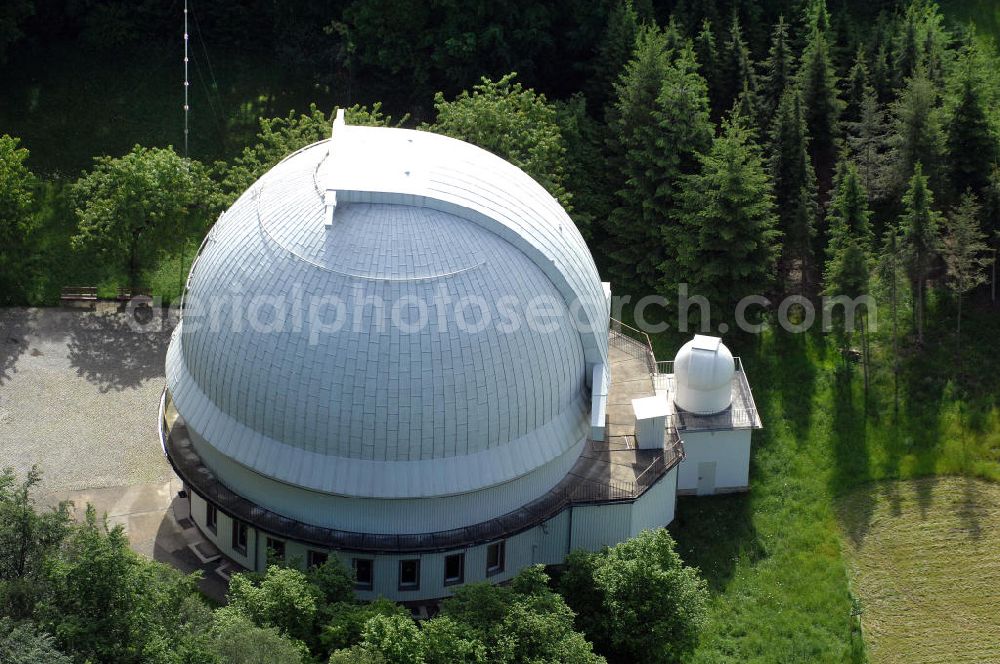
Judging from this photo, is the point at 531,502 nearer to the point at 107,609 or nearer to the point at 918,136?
the point at 107,609

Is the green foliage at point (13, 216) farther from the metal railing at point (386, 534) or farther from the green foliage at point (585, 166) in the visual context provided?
the green foliage at point (585, 166)

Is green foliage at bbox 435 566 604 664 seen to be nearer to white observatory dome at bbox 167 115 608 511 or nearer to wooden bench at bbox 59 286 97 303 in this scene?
white observatory dome at bbox 167 115 608 511

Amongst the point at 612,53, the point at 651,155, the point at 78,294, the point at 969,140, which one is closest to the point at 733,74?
the point at 612,53

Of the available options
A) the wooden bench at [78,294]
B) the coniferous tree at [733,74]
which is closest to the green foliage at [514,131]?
the coniferous tree at [733,74]

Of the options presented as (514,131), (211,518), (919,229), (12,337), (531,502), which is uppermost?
(514,131)

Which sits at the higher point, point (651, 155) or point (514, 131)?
point (514, 131)

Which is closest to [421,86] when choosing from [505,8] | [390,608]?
[505,8]
